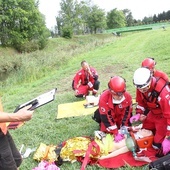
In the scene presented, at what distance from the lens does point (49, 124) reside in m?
5.52

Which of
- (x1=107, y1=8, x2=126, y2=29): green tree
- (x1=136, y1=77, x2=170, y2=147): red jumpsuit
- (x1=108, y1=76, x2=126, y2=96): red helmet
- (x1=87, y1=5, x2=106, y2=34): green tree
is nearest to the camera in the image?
(x1=136, y1=77, x2=170, y2=147): red jumpsuit

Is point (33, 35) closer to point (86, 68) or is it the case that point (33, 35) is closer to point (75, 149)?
point (86, 68)

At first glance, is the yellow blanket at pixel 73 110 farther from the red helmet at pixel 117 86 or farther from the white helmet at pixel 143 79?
the white helmet at pixel 143 79

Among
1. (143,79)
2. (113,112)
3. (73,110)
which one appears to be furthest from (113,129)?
(73,110)

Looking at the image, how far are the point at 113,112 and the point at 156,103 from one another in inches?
34.7

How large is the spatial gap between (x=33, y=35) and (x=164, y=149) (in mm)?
34509

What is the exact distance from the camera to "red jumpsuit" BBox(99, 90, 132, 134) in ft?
13.8

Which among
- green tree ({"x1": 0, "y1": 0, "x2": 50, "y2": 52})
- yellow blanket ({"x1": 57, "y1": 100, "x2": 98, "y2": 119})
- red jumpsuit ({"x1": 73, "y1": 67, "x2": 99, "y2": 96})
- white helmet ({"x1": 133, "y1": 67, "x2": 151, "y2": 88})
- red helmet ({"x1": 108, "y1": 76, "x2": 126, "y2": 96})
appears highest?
green tree ({"x1": 0, "y1": 0, "x2": 50, "y2": 52})

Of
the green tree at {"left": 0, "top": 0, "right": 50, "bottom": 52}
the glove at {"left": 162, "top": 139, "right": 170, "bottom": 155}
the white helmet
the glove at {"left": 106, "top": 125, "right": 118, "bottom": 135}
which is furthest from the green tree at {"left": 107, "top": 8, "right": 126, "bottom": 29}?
the glove at {"left": 162, "top": 139, "right": 170, "bottom": 155}

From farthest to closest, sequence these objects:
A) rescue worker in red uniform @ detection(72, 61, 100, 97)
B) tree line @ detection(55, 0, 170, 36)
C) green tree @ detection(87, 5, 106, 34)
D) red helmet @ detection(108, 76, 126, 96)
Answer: green tree @ detection(87, 5, 106, 34) → tree line @ detection(55, 0, 170, 36) → rescue worker in red uniform @ detection(72, 61, 100, 97) → red helmet @ detection(108, 76, 126, 96)

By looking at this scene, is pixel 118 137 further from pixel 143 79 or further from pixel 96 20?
pixel 96 20

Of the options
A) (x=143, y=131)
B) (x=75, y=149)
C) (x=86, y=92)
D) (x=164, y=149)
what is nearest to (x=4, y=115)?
(x=75, y=149)

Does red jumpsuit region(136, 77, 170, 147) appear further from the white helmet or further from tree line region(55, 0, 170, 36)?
tree line region(55, 0, 170, 36)

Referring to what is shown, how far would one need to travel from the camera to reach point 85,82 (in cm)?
738
